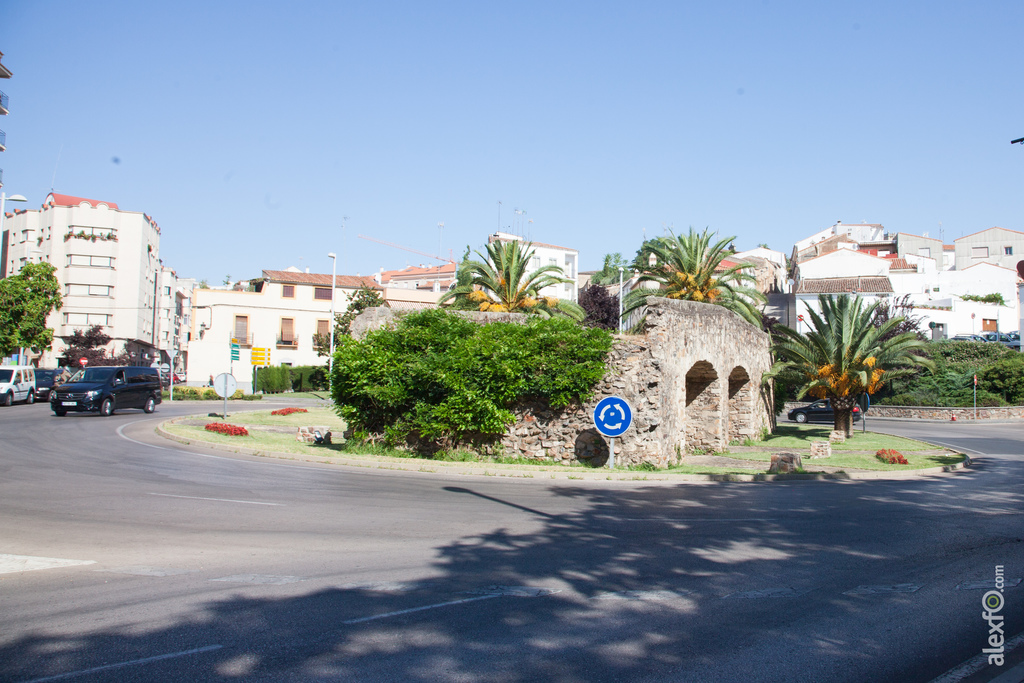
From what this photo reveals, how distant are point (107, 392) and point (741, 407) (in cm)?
2385

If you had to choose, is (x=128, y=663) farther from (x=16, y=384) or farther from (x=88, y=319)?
(x=88, y=319)

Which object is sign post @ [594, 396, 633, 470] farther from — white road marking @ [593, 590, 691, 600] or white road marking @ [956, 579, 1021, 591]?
white road marking @ [593, 590, 691, 600]

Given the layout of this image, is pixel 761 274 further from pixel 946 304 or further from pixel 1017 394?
pixel 1017 394

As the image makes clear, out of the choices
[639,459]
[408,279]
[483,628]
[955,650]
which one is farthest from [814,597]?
[408,279]

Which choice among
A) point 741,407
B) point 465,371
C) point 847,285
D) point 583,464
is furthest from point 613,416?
point 847,285

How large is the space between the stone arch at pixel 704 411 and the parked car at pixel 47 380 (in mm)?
33924

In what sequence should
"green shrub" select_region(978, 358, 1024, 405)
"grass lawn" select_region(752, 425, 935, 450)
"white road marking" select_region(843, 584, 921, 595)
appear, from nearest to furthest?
"white road marking" select_region(843, 584, 921, 595) → "grass lawn" select_region(752, 425, 935, 450) → "green shrub" select_region(978, 358, 1024, 405)

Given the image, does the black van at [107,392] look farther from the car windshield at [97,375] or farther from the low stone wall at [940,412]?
the low stone wall at [940,412]

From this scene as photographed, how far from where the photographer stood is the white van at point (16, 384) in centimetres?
3412

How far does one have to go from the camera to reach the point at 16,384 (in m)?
35.0

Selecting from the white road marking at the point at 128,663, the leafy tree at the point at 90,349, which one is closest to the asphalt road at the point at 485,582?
the white road marking at the point at 128,663

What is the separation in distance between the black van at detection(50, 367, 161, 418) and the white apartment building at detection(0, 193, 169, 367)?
33000 millimetres

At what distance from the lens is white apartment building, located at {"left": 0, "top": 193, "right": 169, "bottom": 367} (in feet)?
199

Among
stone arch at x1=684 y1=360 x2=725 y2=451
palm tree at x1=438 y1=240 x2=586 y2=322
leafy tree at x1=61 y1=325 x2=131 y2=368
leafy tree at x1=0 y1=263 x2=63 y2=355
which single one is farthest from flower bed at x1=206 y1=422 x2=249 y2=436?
leafy tree at x1=61 y1=325 x2=131 y2=368
